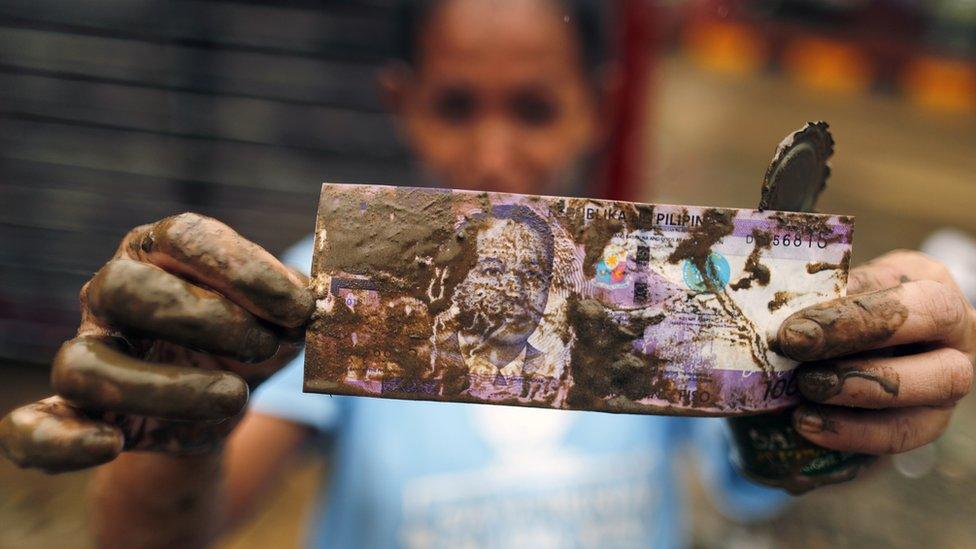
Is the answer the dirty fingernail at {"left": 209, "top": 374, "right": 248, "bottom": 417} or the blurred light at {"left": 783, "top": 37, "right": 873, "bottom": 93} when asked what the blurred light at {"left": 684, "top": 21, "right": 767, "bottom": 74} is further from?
the dirty fingernail at {"left": 209, "top": 374, "right": 248, "bottom": 417}

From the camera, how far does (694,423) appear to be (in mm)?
1852

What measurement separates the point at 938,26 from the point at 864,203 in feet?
15.9

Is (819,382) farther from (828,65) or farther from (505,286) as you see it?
(828,65)

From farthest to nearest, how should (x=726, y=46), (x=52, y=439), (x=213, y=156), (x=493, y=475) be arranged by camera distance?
(x=726, y=46) < (x=213, y=156) < (x=493, y=475) < (x=52, y=439)

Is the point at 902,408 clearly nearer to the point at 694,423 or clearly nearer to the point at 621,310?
the point at 621,310

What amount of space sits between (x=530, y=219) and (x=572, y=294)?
5.0 inches

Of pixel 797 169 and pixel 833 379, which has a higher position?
pixel 797 169

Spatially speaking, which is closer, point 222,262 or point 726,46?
point 222,262

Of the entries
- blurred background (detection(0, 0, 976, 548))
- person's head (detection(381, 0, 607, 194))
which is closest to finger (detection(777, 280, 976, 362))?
person's head (detection(381, 0, 607, 194))

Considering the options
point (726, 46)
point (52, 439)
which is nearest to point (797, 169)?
point (52, 439)

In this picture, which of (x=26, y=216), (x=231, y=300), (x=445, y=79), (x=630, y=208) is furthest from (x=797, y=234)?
(x=26, y=216)

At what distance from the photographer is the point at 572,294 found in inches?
40.1

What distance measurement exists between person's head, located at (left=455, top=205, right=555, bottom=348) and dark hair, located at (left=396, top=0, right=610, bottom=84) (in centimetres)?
114

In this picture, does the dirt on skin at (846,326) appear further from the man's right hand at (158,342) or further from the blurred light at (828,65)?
the blurred light at (828,65)
